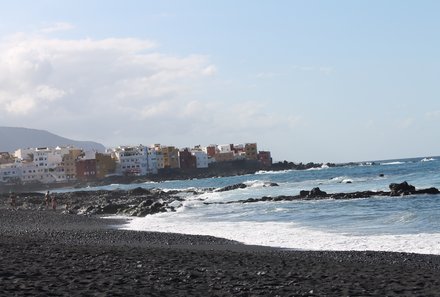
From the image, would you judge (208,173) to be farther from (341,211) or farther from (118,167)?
(341,211)

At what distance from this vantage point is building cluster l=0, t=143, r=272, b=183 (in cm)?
13788

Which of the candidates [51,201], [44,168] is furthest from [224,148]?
[51,201]

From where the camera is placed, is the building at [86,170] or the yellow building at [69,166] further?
the yellow building at [69,166]

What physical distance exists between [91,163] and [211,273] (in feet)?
428

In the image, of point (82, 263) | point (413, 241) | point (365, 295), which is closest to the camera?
point (365, 295)

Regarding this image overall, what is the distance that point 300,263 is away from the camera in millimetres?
13297

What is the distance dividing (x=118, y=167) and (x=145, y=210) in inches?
4385

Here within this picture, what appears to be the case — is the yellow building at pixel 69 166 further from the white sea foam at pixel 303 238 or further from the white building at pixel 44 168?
the white sea foam at pixel 303 238

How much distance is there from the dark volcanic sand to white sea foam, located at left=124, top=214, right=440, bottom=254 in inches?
75.2

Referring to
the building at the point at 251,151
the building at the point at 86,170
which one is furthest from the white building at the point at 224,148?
the building at the point at 86,170

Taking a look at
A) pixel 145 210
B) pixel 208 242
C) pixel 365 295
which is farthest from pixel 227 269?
pixel 145 210

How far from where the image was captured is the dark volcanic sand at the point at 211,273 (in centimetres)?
937

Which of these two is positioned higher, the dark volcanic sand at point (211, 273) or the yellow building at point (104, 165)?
the yellow building at point (104, 165)

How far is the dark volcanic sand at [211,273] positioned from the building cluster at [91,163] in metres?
124
